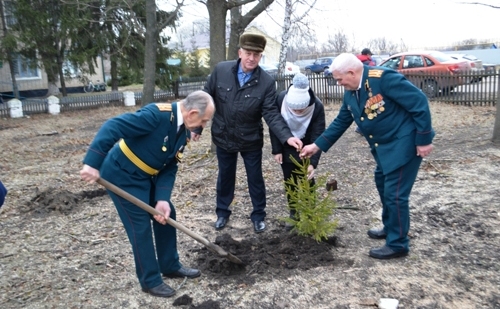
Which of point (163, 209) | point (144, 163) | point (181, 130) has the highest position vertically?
point (181, 130)

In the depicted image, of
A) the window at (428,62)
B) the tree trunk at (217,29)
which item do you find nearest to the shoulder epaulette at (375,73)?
the tree trunk at (217,29)

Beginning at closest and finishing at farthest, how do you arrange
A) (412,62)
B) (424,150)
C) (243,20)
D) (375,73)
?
(424,150) < (375,73) < (243,20) < (412,62)

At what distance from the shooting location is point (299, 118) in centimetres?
450

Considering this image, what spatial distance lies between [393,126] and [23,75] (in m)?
26.9

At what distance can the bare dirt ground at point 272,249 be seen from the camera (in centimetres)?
352

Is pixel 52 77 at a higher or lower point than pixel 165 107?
higher

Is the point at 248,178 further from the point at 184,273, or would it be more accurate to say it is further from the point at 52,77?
the point at 52,77

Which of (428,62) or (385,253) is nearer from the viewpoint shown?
(385,253)

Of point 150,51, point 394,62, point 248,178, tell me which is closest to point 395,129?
point 248,178

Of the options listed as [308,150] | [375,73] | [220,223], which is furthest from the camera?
[220,223]

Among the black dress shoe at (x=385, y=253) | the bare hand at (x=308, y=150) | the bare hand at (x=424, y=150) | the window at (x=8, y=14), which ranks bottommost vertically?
the black dress shoe at (x=385, y=253)

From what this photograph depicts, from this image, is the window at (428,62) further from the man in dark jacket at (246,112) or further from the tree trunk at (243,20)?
the man in dark jacket at (246,112)

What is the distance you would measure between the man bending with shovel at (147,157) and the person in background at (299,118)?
1292mm

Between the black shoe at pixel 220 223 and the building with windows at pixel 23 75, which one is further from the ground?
the building with windows at pixel 23 75
